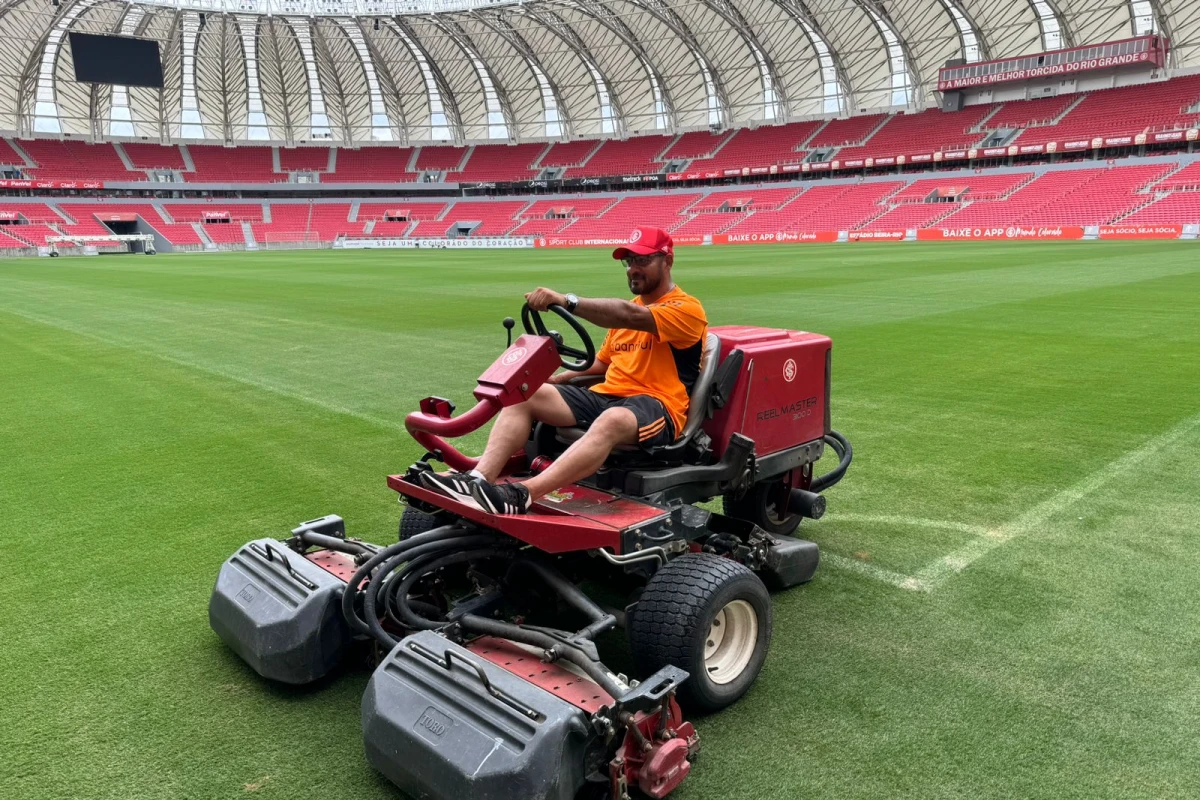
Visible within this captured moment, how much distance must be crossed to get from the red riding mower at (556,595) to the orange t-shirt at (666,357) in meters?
0.10

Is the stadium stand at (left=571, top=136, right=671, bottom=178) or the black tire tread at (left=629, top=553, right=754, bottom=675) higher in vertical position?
the stadium stand at (left=571, top=136, right=671, bottom=178)

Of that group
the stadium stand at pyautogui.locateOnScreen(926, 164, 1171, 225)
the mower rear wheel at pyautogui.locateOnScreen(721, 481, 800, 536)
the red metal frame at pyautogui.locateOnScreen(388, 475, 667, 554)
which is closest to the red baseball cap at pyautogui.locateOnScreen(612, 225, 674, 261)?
the red metal frame at pyautogui.locateOnScreen(388, 475, 667, 554)

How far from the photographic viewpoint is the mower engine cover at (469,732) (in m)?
2.48

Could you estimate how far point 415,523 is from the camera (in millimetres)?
4242

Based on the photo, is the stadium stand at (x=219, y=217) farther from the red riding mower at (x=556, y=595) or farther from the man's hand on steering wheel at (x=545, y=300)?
the man's hand on steering wheel at (x=545, y=300)

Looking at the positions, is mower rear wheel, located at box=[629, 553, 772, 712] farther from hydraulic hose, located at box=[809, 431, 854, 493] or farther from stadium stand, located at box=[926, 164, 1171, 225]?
stadium stand, located at box=[926, 164, 1171, 225]

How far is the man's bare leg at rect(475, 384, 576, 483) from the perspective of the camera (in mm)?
3707

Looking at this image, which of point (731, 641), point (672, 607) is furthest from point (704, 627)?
point (731, 641)

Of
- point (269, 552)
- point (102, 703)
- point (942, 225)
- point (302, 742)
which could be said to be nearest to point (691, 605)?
point (302, 742)

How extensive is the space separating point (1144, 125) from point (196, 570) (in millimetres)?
62264

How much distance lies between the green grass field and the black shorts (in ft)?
3.69

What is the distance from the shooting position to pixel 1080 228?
1681 inches

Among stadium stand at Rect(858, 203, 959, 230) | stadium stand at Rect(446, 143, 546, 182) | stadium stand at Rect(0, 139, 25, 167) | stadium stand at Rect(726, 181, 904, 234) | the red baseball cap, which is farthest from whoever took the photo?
stadium stand at Rect(446, 143, 546, 182)

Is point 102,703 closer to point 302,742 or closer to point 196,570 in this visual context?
point 302,742
